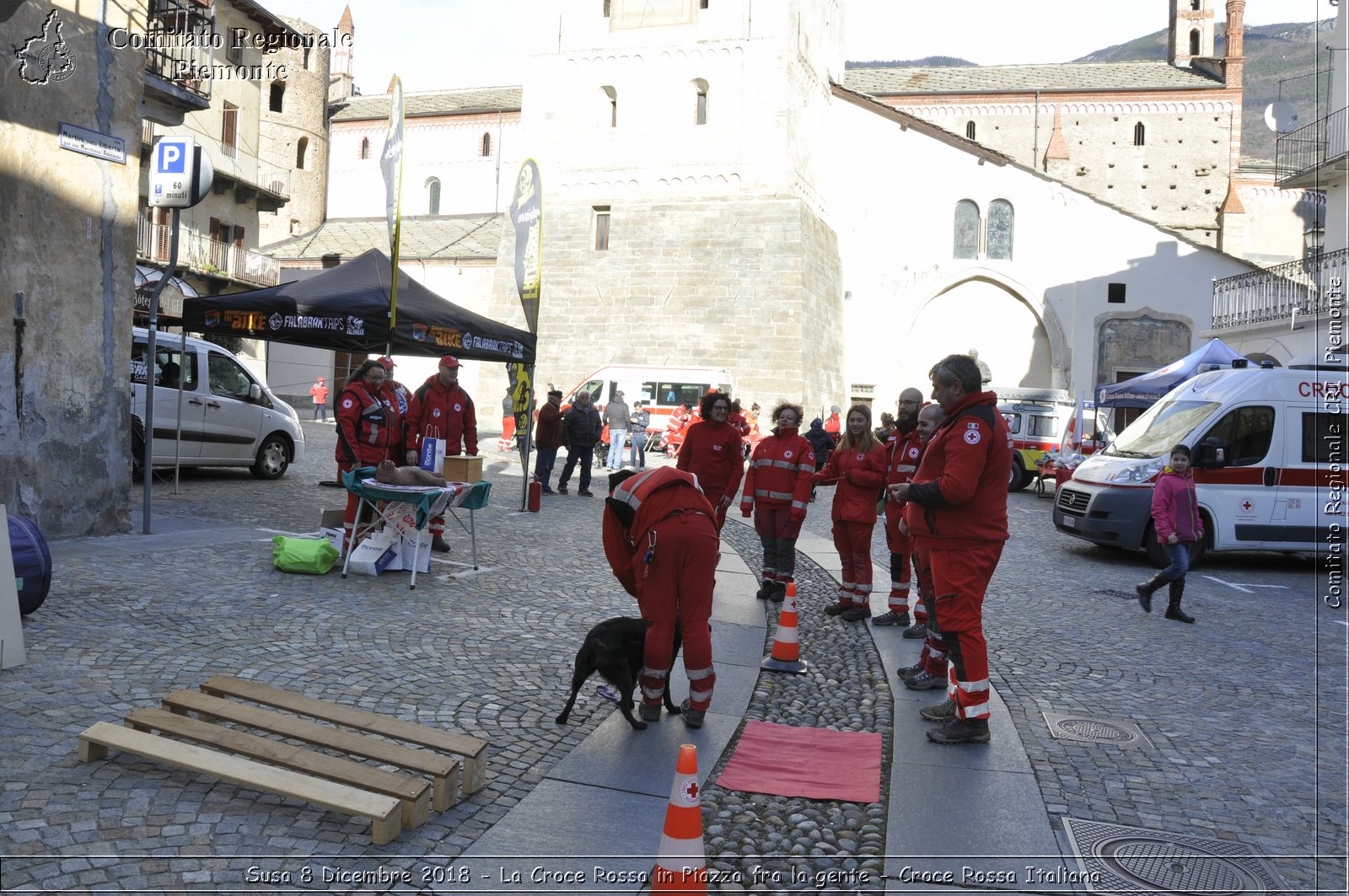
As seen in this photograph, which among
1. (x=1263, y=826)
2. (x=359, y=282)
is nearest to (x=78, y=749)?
(x=1263, y=826)

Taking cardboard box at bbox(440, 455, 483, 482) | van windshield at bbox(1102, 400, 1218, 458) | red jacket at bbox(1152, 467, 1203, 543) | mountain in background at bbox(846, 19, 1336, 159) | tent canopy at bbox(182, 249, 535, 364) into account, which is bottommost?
red jacket at bbox(1152, 467, 1203, 543)

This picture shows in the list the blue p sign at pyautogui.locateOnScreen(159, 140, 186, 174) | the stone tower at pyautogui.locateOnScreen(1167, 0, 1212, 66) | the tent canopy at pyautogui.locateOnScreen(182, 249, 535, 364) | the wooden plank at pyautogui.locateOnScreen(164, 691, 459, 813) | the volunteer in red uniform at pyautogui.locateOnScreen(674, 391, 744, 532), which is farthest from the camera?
the stone tower at pyautogui.locateOnScreen(1167, 0, 1212, 66)

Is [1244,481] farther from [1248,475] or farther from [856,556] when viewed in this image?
[856,556]

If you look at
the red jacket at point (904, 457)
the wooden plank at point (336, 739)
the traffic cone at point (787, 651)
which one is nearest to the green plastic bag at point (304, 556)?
the wooden plank at point (336, 739)

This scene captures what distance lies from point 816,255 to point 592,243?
724 centimetres

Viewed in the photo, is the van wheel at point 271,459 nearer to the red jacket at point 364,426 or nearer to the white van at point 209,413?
the white van at point 209,413

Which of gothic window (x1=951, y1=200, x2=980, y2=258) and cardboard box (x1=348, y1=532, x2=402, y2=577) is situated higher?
gothic window (x1=951, y1=200, x2=980, y2=258)

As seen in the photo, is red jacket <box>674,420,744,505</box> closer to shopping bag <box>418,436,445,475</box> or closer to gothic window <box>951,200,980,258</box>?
shopping bag <box>418,436,445,475</box>

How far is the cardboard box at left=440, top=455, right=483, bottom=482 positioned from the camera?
9117mm

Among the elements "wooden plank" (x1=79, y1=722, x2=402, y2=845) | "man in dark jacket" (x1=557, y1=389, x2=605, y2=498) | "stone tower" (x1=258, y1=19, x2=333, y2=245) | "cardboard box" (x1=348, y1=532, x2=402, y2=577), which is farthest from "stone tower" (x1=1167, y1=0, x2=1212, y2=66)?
"wooden plank" (x1=79, y1=722, x2=402, y2=845)

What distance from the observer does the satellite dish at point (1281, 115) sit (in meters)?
21.0

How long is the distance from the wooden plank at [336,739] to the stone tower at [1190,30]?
5539cm

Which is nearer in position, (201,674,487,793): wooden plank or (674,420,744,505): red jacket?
(201,674,487,793): wooden plank

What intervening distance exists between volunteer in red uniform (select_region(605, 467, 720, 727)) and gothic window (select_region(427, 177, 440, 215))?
142ft
